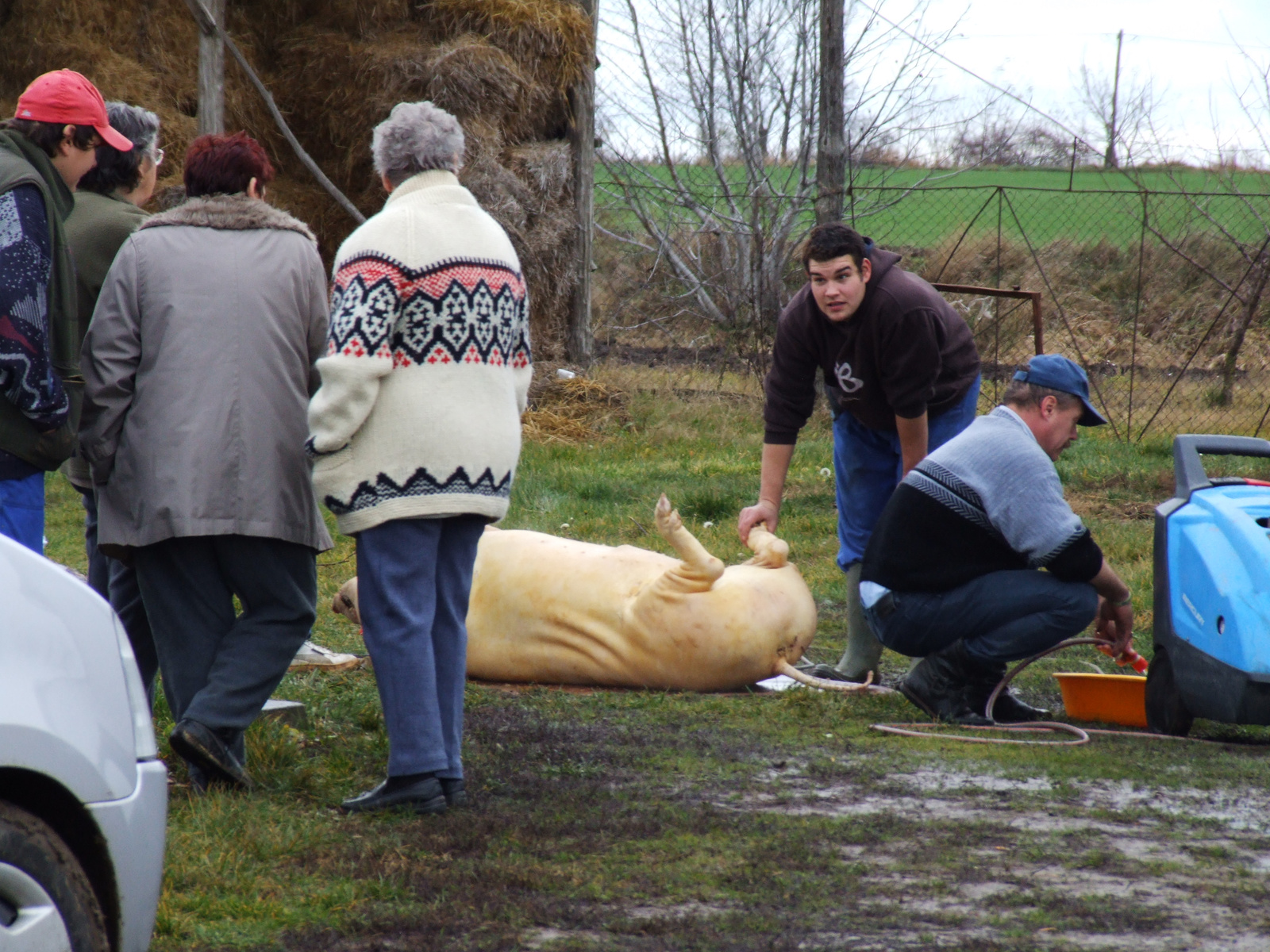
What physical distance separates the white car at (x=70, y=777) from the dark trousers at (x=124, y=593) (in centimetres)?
161

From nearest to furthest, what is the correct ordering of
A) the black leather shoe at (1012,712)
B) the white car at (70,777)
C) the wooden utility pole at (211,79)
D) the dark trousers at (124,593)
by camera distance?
the white car at (70,777), the dark trousers at (124,593), the black leather shoe at (1012,712), the wooden utility pole at (211,79)

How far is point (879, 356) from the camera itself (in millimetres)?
4941

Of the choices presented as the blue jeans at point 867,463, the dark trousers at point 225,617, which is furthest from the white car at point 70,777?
the blue jeans at point 867,463

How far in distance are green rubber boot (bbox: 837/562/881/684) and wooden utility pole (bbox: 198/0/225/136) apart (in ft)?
20.1

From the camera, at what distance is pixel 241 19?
10.8m

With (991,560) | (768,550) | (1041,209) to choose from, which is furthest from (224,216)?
(1041,209)

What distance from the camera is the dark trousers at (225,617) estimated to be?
3.53m

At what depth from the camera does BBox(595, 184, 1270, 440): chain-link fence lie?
1341 centimetres

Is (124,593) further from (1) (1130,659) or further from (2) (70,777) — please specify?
(1) (1130,659)

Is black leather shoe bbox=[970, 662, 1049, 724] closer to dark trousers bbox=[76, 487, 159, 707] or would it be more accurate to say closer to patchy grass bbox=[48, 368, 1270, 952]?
patchy grass bbox=[48, 368, 1270, 952]

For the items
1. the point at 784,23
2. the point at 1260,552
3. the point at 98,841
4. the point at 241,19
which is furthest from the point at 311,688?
the point at 784,23

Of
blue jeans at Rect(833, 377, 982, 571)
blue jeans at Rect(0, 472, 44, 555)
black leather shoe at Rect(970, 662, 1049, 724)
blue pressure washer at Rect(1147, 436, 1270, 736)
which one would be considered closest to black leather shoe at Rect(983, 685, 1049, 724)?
black leather shoe at Rect(970, 662, 1049, 724)

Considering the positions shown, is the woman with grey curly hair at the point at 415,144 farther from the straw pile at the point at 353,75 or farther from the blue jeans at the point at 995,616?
the straw pile at the point at 353,75

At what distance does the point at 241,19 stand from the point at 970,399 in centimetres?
786
